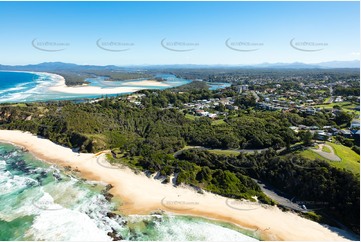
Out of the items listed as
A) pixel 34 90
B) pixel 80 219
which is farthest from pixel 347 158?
pixel 34 90

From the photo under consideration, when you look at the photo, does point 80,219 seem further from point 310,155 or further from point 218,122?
point 218,122

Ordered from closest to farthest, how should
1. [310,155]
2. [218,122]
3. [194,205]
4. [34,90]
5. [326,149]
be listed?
[194,205] → [310,155] → [326,149] → [218,122] → [34,90]

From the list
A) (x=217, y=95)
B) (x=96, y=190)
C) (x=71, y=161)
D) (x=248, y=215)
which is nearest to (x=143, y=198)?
(x=96, y=190)

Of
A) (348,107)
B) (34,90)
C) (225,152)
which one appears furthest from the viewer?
(34,90)

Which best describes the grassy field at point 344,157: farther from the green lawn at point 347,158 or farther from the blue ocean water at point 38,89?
the blue ocean water at point 38,89

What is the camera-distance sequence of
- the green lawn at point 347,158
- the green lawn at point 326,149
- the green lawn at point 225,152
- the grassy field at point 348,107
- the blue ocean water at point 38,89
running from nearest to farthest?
the green lawn at point 347,158
the green lawn at point 326,149
the green lawn at point 225,152
the grassy field at point 348,107
the blue ocean water at point 38,89

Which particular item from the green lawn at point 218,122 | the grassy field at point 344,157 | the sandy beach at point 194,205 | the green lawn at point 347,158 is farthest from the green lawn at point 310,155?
the green lawn at point 218,122
